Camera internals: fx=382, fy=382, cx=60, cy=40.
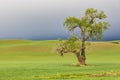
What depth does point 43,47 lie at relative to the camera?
13300cm

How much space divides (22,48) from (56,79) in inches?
3621

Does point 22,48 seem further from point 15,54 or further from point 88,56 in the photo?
point 88,56

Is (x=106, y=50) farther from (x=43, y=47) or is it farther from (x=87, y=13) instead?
(x=87, y=13)

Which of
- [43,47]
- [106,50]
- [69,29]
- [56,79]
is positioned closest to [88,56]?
[106,50]

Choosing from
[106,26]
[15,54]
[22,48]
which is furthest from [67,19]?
[22,48]

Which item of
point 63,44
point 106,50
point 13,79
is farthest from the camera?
point 106,50

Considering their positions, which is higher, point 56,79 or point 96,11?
point 96,11

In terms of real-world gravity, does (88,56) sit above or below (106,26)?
below

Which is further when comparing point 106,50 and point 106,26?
point 106,50

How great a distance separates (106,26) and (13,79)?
3896 centimetres

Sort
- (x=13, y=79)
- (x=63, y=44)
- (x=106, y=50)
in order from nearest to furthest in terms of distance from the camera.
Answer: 1. (x=13, y=79)
2. (x=63, y=44)
3. (x=106, y=50)

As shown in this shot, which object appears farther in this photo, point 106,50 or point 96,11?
point 106,50

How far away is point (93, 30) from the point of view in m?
76.2

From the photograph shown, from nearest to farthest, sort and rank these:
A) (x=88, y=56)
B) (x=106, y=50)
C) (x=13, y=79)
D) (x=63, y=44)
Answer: (x=13, y=79), (x=63, y=44), (x=88, y=56), (x=106, y=50)
